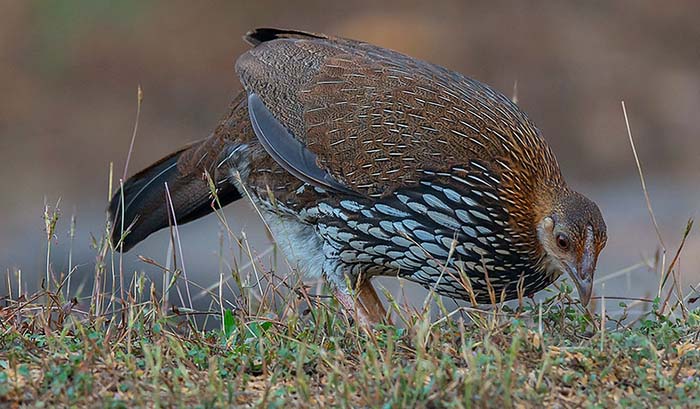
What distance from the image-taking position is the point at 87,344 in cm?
356

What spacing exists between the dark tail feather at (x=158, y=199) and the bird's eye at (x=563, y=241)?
157 cm

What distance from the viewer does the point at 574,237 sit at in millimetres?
4566

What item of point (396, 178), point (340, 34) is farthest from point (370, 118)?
point (340, 34)

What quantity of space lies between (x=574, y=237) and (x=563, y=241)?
0.20 ft

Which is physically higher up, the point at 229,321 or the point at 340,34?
the point at 340,34

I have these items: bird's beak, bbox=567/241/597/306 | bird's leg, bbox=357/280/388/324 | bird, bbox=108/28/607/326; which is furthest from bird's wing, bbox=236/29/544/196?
bird's leg, bbox=357/280/388/324

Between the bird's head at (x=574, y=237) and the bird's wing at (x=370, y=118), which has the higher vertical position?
the bird's wing at (x=370, y=118)

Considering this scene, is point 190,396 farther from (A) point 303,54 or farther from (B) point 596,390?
(A) point 303,54

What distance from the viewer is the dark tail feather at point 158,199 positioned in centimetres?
552

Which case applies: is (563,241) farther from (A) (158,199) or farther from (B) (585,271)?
(A) (158,199)

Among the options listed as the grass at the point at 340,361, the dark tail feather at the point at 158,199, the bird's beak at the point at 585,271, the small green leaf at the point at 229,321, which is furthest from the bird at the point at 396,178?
the grass at the point at 340,361

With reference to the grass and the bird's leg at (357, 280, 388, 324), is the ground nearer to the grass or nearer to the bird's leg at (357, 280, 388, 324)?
the grass

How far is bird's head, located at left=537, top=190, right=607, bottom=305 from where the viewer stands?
14.9 ft

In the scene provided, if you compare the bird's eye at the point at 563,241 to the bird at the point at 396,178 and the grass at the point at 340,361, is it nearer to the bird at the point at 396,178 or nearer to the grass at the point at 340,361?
the bird at the point at 396,178
